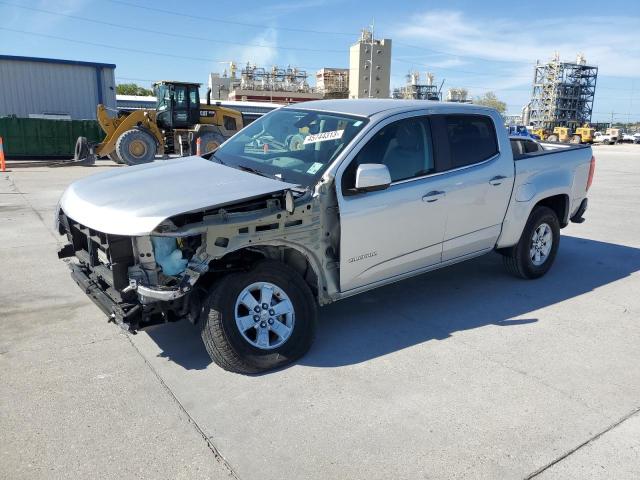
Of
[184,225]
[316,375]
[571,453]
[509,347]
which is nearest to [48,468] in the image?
[184,225]

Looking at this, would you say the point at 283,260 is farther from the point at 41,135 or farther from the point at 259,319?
the point at 41,135

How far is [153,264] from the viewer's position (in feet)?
10.8

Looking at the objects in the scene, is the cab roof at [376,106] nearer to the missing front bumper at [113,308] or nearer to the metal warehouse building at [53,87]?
the missing front bumper at [113,308]

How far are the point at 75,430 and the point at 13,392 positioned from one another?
2.24 ft

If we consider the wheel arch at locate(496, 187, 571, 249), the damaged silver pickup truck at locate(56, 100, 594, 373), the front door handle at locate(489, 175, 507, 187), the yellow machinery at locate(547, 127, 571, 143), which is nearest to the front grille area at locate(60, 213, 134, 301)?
the damaged silver pickup truck at locate(56, 100, 594, 373)

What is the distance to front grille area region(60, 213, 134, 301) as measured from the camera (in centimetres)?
332

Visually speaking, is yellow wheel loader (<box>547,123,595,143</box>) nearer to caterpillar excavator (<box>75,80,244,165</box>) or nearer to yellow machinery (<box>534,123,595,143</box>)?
yellow machinery (<box>534,123,595,143</box>)

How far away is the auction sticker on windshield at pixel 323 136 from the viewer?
4129 millimetres

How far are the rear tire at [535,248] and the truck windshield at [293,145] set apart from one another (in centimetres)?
246

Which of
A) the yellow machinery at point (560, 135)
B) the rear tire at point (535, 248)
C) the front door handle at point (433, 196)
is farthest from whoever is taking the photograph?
the yellow machinery at point (560, 135)

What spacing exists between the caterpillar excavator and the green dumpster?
6281mm

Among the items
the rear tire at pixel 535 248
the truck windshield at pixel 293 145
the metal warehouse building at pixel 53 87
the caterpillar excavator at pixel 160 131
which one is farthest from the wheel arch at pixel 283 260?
the metal warehouse building at pixel 53 87

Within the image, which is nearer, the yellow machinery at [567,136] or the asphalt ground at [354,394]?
the asphalt ground at [354,394]

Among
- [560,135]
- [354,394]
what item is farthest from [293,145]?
[560,135]
